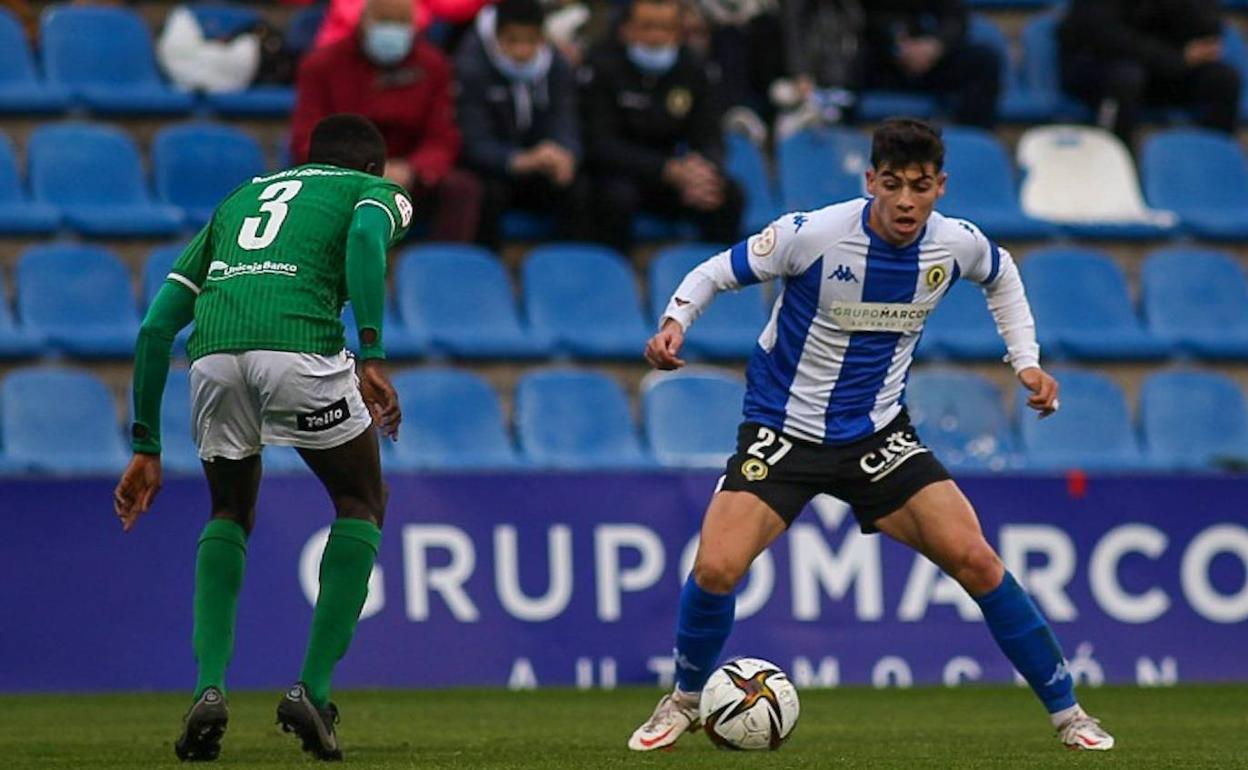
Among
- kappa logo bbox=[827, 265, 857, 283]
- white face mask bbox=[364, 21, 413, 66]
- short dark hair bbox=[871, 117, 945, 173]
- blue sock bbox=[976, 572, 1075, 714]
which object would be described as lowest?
blue sock bbox=[976, 572, 1075, 714]

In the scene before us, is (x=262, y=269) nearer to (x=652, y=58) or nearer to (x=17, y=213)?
(x=17, y=213)

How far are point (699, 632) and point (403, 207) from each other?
63.3 inches

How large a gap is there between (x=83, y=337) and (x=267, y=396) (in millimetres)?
5139

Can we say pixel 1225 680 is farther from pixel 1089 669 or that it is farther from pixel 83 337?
pixel 83 337

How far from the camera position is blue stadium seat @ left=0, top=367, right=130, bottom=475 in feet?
37.3

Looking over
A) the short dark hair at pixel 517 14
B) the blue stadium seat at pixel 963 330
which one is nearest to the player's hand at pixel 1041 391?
the blue stadium seat at pixel 963 330

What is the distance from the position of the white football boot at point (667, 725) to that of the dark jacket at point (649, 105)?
20.1ft

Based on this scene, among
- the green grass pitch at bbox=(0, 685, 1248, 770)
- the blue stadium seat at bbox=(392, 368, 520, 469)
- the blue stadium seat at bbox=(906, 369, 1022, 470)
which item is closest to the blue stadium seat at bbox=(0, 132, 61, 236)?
the blue stadium seat at bbox=(392, 368, 520, 469)

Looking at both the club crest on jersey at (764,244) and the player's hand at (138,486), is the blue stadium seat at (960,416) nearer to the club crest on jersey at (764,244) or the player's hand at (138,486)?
the club crest on jersey at (764,244)

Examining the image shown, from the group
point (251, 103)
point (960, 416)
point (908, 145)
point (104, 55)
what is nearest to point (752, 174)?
point (960, 416)

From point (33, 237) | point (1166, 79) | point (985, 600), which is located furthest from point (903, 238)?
point (1166, 79)

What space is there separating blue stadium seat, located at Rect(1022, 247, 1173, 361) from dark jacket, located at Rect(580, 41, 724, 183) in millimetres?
1934

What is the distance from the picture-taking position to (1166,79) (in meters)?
15.1

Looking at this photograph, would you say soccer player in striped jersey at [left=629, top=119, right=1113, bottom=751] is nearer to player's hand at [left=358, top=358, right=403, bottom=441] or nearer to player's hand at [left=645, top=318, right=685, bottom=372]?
player's hand at [left=645, top=318, right=685, bottom=372]
